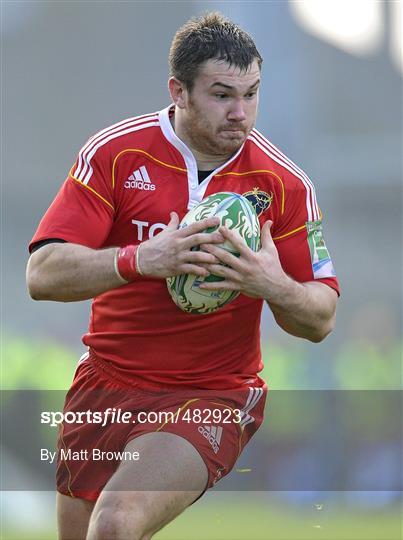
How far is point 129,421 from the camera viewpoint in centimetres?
365

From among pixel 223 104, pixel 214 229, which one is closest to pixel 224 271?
pixel 214 229

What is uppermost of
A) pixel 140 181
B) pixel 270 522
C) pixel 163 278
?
pixel 140 181

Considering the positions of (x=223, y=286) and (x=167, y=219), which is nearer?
(x=223, y=286)

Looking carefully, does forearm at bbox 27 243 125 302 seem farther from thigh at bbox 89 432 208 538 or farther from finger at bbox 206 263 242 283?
thigh at bbox 89 432 208 538

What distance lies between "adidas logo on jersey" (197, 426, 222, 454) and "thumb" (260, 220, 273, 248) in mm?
659

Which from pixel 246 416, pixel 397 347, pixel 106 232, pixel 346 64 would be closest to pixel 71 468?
pixel 246 416

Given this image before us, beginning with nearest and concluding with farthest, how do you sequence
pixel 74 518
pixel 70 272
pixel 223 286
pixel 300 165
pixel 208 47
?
pixel 223 286, pixel 70 272, pixel 208 47, pixel 74 518, pixel 300 165

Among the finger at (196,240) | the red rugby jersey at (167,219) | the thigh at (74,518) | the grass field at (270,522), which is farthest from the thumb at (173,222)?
the grass field at (270,522)

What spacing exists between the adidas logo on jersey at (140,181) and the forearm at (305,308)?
2.08 feet

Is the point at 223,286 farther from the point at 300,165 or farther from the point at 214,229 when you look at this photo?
the point at 300,165

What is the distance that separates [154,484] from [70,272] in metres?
0.77

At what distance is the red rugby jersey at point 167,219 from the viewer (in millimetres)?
3645

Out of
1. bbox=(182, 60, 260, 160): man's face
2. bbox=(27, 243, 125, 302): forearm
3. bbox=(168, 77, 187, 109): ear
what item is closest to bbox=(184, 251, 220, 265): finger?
bbox=(27, 243, 125, 302): forearm

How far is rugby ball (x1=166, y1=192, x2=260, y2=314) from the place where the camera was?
3355mm
